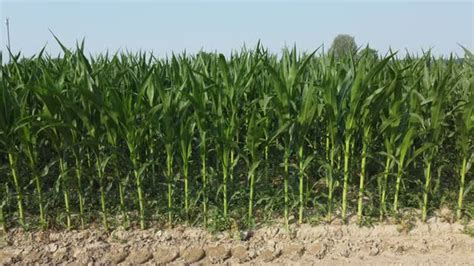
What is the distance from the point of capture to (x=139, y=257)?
8.82 feet

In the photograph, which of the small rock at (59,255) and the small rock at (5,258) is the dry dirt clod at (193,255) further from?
the small rock at (5,258)

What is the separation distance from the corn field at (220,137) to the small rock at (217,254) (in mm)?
169

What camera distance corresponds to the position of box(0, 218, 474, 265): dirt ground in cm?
268

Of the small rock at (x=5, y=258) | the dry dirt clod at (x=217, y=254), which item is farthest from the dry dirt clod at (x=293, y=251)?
the small rock at (x=5, y=258)

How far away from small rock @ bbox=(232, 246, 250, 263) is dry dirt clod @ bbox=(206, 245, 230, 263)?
4 cm

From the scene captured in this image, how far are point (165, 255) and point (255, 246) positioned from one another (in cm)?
57

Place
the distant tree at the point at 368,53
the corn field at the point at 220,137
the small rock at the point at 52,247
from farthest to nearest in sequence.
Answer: the distant tree at the point at 368,53
the small rock at the point at 52,247
the corn field at the point at 220,137

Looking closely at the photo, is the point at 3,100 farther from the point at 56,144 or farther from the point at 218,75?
the point at 218,75

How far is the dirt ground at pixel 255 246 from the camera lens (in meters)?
2.68

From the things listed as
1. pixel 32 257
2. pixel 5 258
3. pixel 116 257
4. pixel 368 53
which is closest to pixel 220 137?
pixel 116 257

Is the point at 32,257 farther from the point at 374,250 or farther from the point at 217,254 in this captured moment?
the point at 374,250

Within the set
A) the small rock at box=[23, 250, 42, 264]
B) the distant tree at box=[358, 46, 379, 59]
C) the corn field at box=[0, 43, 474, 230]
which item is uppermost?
the distant tree at box=[358, 46, 379, 59]

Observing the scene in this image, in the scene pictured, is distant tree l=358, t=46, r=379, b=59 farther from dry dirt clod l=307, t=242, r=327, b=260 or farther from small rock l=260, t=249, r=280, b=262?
small rock l=260, t=249, r=280, b=262

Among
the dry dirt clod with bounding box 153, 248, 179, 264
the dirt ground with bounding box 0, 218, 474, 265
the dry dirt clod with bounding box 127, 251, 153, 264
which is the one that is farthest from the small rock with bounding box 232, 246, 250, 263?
the dry dirt clod with bounding box 127, 251, 153, 264
